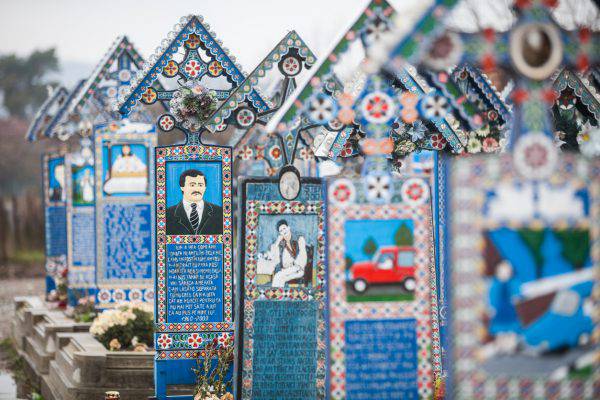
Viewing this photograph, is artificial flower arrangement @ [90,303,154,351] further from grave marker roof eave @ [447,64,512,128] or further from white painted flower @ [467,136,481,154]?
grave marker roof eave @ [447,64,512,128]

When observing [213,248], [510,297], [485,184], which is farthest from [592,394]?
[213,248]

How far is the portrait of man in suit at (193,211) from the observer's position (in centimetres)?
1088

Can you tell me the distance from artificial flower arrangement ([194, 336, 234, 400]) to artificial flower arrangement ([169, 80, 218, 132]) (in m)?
2.41

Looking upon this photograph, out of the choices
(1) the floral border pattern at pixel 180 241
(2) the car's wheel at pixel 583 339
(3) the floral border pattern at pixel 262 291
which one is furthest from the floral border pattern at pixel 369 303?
(1) the floral border pattern at pixel 180 241

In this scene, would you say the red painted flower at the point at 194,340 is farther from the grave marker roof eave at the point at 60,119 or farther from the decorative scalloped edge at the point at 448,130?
the grave marker roof eave at the point at 60,119

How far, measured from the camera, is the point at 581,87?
11812 mm

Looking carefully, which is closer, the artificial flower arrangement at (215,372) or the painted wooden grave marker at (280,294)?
the painted wooden grave marker at (280,294)

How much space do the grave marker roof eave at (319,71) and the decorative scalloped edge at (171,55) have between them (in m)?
3.89

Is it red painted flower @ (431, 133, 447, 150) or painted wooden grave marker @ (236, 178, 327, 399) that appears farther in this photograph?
red painted flower @ (431, 133, 447, 150)

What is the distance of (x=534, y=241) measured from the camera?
6.30 m

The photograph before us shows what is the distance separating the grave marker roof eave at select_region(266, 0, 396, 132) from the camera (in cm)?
758

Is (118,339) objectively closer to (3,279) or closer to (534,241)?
(534,241)

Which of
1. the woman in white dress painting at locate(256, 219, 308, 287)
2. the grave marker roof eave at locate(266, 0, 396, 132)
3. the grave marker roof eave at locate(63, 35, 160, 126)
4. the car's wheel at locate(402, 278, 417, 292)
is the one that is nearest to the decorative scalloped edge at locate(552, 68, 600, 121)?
the woman in white dress painting at locate(256, 219, 308, 287)

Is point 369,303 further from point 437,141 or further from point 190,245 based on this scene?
point 437,141
